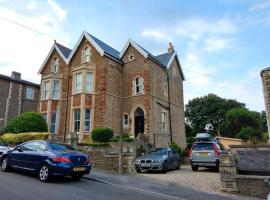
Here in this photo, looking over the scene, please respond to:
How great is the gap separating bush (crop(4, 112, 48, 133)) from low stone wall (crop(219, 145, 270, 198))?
1733 cm

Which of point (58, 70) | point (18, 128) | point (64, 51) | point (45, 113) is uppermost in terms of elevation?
point (64, 51)

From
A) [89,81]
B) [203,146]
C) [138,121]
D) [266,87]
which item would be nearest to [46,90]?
[89,81]

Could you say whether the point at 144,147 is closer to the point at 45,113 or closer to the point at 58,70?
the point at 45,113

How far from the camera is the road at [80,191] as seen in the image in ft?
25.0

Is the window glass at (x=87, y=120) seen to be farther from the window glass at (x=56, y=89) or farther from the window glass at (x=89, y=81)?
the window glass at (x=56, y=89)

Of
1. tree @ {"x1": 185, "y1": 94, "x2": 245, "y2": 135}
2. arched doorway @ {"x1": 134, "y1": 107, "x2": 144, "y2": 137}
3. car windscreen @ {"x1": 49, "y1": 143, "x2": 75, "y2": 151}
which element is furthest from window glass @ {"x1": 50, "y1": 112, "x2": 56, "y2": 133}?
tree @ {"x1": 185, "y1": 94, "x2": 245, "y2": 135}

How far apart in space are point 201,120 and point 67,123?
3691 cm

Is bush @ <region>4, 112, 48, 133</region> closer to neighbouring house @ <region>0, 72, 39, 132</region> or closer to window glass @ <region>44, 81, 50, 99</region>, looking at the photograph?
window glass @ <region>44, 81, 50, 99</region>

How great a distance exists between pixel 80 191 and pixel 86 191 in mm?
204

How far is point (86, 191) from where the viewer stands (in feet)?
28.3

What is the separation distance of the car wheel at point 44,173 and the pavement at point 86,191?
0.67ft

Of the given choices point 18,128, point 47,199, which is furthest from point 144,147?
point 47,199

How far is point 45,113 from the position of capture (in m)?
27.0

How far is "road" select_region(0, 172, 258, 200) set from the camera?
25.0 feet
